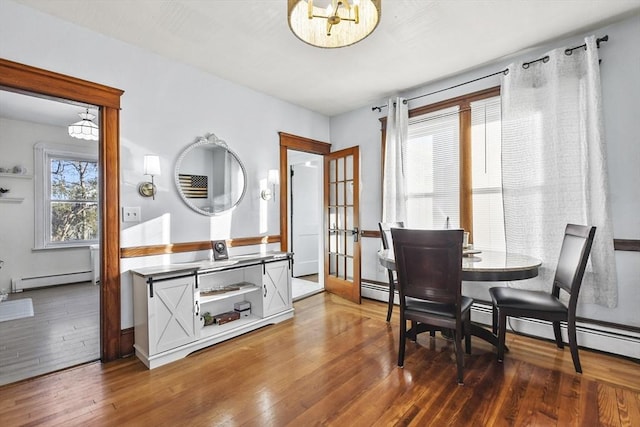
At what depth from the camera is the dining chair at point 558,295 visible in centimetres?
206

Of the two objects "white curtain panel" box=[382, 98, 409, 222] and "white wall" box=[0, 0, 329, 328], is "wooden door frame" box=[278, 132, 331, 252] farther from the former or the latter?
"white curtain panel" box=[382, 98, 409, 222]

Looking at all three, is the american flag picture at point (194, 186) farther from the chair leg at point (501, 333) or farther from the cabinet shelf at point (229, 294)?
the chair leg at point (501, 333)

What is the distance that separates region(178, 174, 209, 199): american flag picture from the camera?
2877 mm

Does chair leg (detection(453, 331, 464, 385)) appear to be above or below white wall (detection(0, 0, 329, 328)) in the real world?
below

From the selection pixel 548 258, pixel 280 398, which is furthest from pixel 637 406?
pixel 280 398

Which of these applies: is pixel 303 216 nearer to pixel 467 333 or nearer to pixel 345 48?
pixel 345 48

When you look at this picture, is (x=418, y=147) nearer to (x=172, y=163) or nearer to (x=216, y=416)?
(x=172, y=163)

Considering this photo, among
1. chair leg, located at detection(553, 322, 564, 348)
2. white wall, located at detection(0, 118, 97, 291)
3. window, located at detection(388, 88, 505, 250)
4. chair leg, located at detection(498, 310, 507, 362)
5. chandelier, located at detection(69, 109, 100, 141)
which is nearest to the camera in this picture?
chair leg, located at detection(498, 310, 507, 362)

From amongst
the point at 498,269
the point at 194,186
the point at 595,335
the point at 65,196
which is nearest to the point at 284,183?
the point at 194,186

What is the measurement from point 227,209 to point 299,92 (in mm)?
1682

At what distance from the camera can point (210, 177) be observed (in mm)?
3086

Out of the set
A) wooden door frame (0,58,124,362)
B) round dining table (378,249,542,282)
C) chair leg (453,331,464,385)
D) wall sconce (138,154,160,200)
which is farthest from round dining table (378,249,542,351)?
wooden door frame (0,58,124,362)

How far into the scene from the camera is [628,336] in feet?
7.54

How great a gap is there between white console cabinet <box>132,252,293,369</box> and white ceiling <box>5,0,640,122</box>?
195 cm
